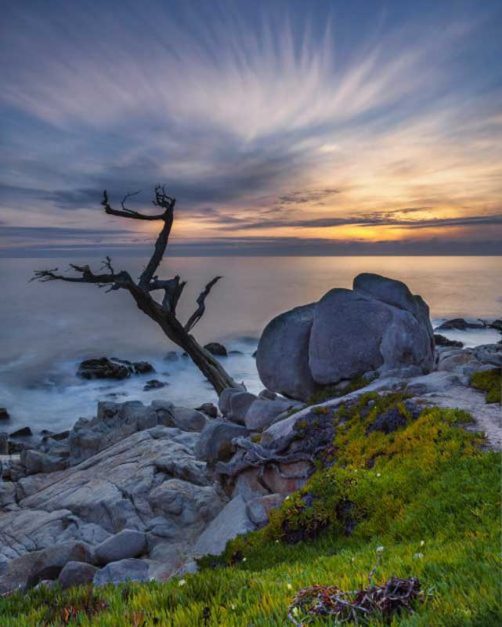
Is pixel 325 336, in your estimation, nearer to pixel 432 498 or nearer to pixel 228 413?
pixel 228 413

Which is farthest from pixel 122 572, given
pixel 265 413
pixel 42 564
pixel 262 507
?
pixel 265 413

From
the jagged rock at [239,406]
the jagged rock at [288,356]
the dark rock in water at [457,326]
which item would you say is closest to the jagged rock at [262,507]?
the jagged rock at [288,356]

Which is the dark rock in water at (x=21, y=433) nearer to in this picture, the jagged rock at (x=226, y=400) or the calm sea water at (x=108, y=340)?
the calm sea water at (x=108, y=340)

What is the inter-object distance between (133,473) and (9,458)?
9.92m

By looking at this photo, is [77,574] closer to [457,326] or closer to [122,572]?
[122,572]

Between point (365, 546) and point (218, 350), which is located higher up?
point (365, 546)

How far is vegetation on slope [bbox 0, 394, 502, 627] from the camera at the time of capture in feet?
13.5

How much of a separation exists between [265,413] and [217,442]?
2464 millimetres

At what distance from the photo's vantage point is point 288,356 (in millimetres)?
19562

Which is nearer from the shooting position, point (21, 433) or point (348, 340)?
point (348, 340)

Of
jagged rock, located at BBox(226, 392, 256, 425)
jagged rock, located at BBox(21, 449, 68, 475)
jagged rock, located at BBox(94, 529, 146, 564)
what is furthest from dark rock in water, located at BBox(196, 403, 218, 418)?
jagged rock, located at BBox(94, 529, 146, 564)

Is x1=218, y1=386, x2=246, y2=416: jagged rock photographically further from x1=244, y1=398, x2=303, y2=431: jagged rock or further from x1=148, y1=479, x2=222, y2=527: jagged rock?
x1=148, y1=479, x2=222, y2=527: jagged rock

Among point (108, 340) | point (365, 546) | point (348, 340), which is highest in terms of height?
point (348, 340)

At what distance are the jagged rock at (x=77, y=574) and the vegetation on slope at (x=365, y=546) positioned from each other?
2716 millimetres
